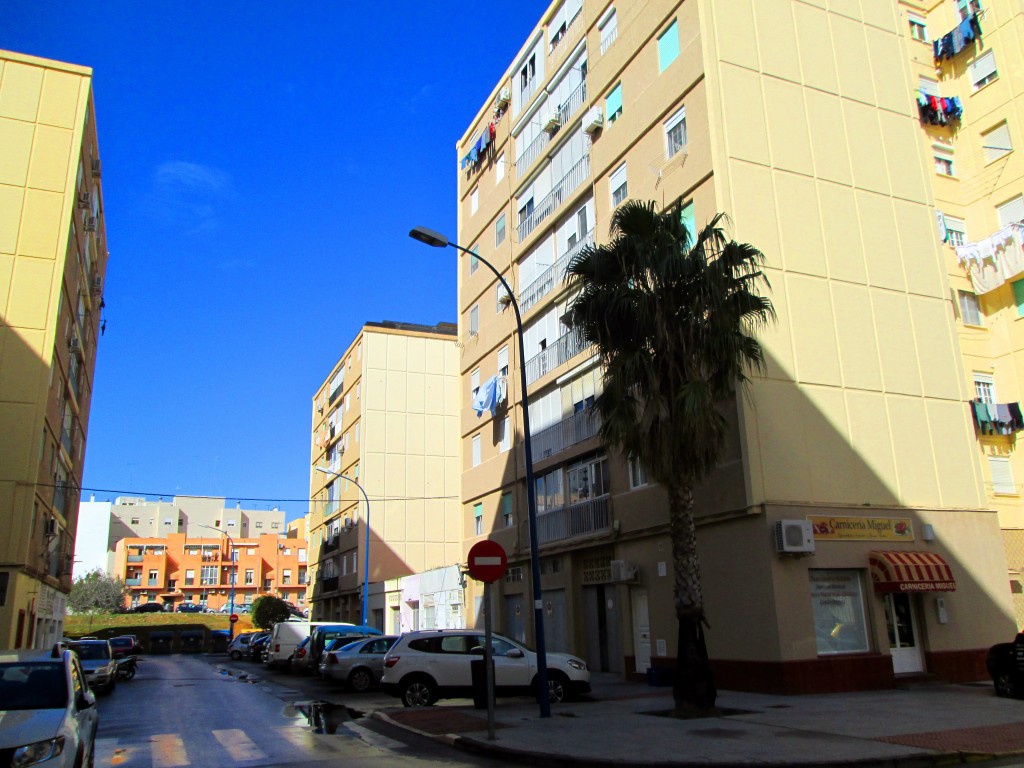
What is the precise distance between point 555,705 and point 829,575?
6.75m

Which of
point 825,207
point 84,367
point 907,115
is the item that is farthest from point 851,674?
point 84,367

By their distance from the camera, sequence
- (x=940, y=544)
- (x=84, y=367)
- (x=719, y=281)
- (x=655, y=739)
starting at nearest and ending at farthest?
(x=655, y=739), (x=719, y=281), (x=940, y=544), (x=84, y=367)

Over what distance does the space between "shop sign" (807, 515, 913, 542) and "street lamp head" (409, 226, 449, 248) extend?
9.81 meters

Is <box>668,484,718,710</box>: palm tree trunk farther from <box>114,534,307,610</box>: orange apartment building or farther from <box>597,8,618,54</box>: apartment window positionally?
<box>114,534,307,610</box>: orange apartment building

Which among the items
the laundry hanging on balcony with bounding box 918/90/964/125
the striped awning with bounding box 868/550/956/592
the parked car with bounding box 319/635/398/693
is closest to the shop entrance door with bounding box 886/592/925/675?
the striped awning with bounding box 868/550/956/592

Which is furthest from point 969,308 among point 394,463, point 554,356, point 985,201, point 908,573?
point 394,463

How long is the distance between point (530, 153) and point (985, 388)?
17.5m

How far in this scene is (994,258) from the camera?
26516 mm

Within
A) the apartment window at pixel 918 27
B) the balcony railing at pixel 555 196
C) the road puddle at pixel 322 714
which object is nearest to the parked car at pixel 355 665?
the road puddle at pixel 322 714

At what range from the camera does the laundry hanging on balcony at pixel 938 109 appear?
2900 cm

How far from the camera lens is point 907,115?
2372cm

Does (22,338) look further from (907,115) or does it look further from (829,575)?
(907,115)

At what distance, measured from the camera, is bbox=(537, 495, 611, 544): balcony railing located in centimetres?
2408

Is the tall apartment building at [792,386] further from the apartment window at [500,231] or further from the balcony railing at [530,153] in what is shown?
the apartment window at [500,231]
